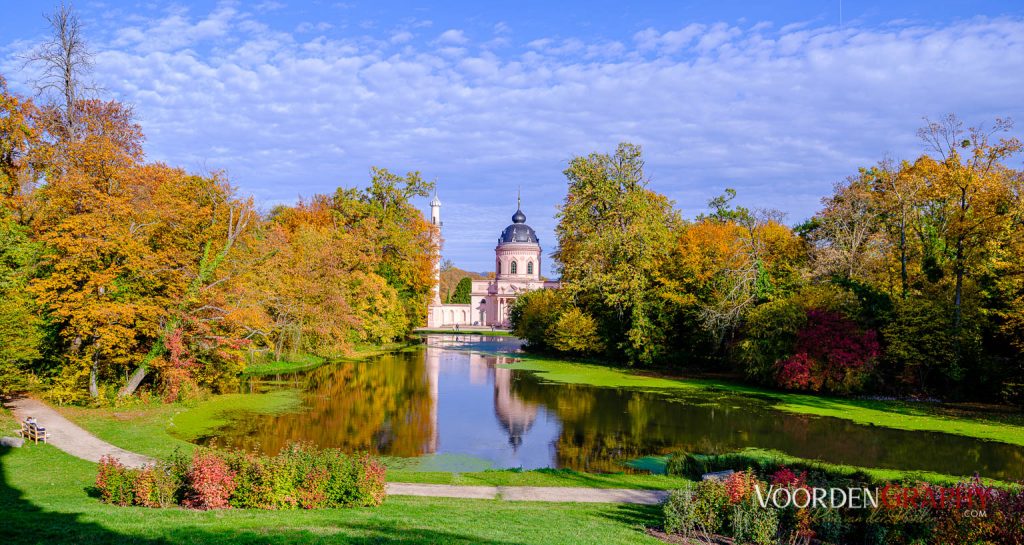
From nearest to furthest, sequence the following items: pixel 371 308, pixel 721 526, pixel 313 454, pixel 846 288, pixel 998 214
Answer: pixel 721 526 → pixel 313 454 → pixel 998 214 → pixel 846 288 → pixel 371 308

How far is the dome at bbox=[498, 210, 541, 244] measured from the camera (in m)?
95.9

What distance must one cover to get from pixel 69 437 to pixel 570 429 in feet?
43.4

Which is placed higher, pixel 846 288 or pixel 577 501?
pixel 846 288

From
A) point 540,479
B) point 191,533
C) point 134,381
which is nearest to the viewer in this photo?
point 191,533

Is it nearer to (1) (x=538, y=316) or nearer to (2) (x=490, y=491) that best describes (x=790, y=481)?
(2) (x=490, y=491)

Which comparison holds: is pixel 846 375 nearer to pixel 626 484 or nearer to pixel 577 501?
pixel 626 484

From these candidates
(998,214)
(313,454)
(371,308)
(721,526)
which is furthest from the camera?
(371,308)

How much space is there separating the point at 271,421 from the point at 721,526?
14604mm

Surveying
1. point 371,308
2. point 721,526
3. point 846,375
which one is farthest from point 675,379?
point 721,526

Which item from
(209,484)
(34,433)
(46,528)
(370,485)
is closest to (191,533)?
(46,528)

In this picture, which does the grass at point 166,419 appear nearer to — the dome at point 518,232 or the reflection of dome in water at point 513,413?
the reflection of dome in water at point 513,413

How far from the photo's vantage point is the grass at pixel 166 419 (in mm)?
15086

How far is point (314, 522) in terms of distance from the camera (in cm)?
858

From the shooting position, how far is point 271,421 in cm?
1930
